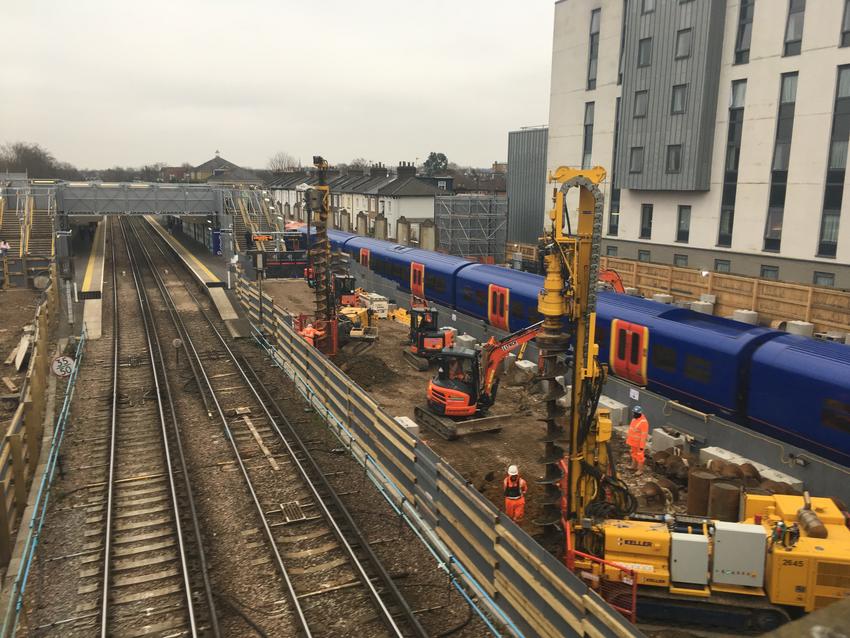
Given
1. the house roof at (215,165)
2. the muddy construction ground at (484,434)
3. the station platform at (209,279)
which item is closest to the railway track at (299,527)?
the muddy construction ground at (484,434)

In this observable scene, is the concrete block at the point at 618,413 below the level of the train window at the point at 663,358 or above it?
below

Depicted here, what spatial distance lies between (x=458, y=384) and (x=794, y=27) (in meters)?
25.3

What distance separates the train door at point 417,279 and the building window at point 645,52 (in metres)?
17.7

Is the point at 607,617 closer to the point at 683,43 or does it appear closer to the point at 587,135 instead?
the point at 683,43

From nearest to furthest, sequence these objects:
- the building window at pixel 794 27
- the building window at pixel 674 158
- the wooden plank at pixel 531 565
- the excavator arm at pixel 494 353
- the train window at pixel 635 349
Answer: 1. the wooden plank at pixel 531 565
2. the excavator arm at pixel 494 353
3. the train window at pixel 635 349
4. the building window at pixel 794 27
5. the building window at pixel 674 158

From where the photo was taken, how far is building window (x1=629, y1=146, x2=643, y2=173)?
37.1 metres

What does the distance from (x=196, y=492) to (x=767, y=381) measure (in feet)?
43.5

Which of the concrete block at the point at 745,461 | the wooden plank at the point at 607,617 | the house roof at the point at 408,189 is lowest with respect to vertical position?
the concrete block at the point at 745,461

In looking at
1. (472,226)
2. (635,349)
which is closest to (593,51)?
(472,226)

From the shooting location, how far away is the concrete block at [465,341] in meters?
25.0

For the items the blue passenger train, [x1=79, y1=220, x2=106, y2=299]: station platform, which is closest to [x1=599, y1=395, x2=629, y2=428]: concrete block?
the blue passenger train

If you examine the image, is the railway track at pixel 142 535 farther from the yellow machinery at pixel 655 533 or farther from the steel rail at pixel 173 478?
the yellow machinery at pixel 655 533

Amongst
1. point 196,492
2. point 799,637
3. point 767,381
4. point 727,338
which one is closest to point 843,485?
point 767,381

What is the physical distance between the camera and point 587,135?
138 ft
